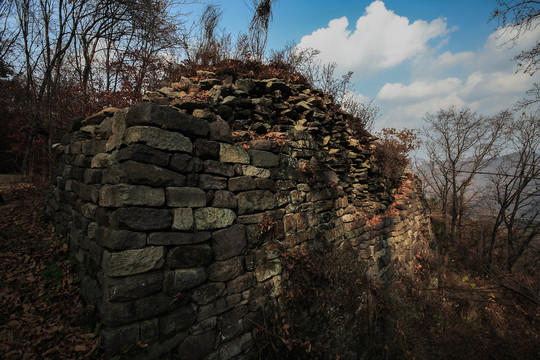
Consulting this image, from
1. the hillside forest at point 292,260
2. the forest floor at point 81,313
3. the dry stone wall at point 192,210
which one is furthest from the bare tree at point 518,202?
the dry stone wall at point 192,210

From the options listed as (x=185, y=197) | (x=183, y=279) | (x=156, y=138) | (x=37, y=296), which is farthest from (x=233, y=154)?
(x=37, y=296)

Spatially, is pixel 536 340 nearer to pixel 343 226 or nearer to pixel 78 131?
pixel 343 226

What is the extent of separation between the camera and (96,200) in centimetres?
255

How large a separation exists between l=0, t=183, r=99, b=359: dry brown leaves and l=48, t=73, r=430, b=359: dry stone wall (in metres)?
0.29

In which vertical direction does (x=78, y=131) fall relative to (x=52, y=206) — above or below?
above

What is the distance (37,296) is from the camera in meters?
2.80

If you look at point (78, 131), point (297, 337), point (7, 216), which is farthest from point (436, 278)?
point (7, 216)

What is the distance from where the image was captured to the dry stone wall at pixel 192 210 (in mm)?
2148

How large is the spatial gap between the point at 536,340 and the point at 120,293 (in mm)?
7535

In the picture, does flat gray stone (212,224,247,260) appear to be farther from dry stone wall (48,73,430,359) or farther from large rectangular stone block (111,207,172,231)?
large rectangular stone block (111,207,172,231)

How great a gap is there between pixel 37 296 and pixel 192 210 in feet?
7.45

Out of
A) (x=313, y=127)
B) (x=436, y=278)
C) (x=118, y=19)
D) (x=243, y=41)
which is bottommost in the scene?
(x=436, y=278)

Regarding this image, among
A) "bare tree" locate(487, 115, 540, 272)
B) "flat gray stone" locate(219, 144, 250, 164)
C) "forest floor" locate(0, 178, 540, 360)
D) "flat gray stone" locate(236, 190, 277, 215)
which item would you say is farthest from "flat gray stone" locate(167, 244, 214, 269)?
"bare tree" locate(487, 115, 540, 272)

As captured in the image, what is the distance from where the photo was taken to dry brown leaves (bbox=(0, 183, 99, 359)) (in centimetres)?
219
